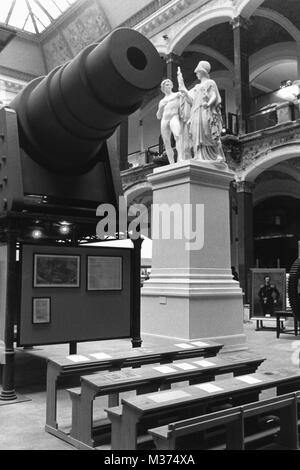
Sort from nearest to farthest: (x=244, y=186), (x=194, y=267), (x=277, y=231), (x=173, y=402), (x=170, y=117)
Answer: (x=173, y=402) < (x=194, y=267) < (x=170, y=117) < (x=244, y=186) < (x=277, y=231)

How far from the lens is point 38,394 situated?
3.95 metres

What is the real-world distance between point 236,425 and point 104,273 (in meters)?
2.38

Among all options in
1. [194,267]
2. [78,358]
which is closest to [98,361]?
[78,358]

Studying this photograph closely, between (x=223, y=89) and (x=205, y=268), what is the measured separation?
1728 centimetres

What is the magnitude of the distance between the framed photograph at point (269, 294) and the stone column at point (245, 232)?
212 inches

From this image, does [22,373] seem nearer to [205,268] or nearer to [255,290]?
[205,268]

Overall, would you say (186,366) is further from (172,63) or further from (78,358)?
(172,63)

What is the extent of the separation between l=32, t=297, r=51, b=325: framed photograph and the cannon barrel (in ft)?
3.47

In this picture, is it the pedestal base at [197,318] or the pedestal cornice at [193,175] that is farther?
the pedestal cornice at [193,175]

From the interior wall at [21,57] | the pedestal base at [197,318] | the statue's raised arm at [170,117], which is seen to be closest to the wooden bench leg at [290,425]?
the pedestal base at [197,318]

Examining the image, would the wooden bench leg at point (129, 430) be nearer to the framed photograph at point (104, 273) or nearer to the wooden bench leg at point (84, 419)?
the wooden bench leg at point (84, 419)

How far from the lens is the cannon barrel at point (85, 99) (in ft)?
9.64

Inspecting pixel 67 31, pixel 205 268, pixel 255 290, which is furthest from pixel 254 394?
pixel 67 31

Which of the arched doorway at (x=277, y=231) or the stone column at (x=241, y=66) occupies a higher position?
the stone column at (x=241, y=66)
